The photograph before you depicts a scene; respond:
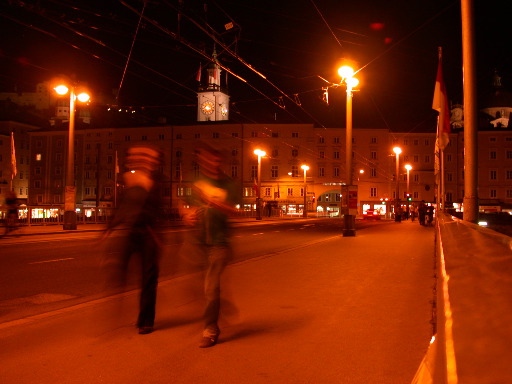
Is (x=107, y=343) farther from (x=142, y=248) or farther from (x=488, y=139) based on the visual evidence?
(x=488, y=139)

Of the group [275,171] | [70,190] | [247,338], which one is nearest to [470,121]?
[247,338]

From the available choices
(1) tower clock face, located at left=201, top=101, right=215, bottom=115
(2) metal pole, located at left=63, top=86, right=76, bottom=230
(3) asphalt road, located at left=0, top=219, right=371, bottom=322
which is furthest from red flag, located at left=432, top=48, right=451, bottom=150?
(1) tower clock face, located at left=201, top=101, right=215, bottom=115

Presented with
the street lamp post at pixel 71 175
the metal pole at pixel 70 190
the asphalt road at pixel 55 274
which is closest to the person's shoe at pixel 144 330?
the asphalt road at pixel 55 274

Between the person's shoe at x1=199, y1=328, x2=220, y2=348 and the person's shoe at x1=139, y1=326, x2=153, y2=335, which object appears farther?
the person's shoe at x1=139, y1=326, x2=153, y2=335

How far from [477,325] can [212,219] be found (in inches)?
136

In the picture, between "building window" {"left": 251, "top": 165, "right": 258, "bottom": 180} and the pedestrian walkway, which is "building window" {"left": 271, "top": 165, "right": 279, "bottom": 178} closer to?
"building window" {"left": 251, "top": 165, "right": 258, "bottom": 180}

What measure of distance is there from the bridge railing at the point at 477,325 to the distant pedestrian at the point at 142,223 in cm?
346

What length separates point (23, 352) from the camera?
485 cm

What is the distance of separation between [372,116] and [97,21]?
68.9 m

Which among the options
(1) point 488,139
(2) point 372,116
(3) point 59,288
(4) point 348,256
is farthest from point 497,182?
(3) point 59,288

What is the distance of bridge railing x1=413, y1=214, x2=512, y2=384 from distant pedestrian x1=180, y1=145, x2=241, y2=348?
110 inches

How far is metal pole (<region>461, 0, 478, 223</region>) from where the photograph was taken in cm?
801

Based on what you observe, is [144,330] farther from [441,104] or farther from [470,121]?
[441,104]

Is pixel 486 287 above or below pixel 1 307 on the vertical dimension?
above
